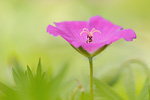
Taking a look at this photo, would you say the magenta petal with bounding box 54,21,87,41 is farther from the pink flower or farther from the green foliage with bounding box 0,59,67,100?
the green foliage with bounding box 0,59,67,100

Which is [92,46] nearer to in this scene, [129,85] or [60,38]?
[129,85]

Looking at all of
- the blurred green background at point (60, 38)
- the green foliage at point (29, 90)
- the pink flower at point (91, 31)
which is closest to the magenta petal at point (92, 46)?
the pink flower at point (91, 31)

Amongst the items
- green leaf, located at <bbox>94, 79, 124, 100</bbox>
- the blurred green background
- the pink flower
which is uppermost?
the blurred green background

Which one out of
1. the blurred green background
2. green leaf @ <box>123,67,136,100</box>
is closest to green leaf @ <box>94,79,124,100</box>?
green leaf @ <box>123,67,136,100</box>

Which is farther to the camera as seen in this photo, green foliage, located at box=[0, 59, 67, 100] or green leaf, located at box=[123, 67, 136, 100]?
green leaf, located at box=[123, 67, 136, 100]

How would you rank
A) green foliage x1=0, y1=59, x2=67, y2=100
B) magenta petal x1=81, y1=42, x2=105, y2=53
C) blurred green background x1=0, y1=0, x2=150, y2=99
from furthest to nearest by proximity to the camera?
blurred green background x1=0, y1=0, x2=150, y2=99 < magenta petal x1=81, y1=42, x2=105, y2=53 < green foliage x1=0, y1=59, x2=67, y2=100

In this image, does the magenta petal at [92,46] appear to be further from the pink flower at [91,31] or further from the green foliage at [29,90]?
the green foliage at [29,90]

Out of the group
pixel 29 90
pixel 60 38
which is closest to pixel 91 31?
pixel 29 90

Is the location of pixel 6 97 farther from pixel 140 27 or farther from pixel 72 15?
pixel 72 15

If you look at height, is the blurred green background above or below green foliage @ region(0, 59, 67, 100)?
above
